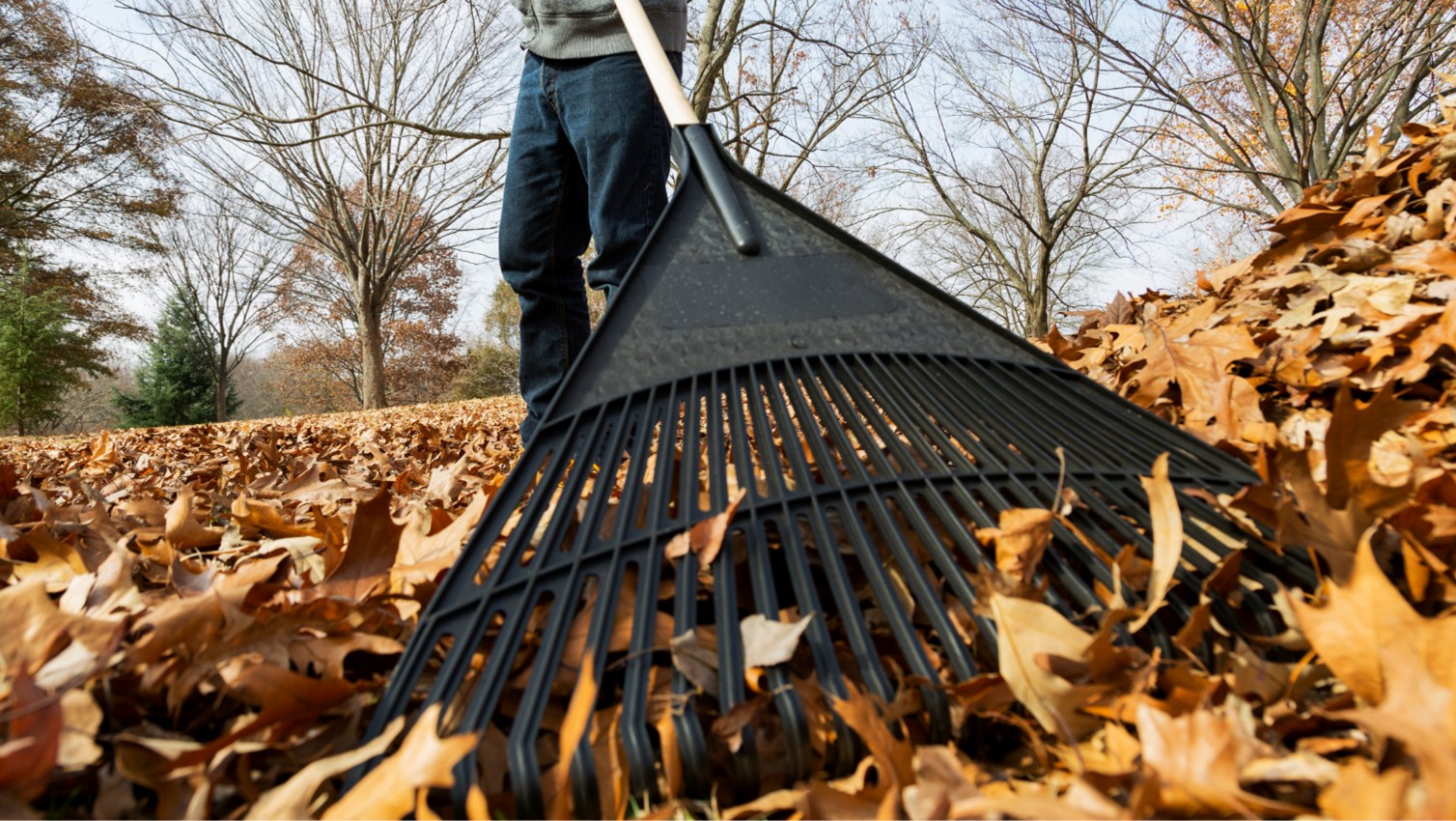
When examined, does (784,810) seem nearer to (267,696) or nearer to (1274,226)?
(267,696)

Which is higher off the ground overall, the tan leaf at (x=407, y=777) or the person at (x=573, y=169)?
the person at (x=573, y=169)

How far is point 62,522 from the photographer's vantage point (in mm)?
1260

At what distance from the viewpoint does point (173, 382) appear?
22.7 m

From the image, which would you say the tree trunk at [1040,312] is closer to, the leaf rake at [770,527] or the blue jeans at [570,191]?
the blue jeans at [570,191]

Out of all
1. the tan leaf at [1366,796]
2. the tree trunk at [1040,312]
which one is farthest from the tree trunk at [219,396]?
the tan leaf at [1366,796]

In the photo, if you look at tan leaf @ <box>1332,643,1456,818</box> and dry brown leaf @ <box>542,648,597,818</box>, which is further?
dry brown leaf @ <box>542,648,597,818</box>

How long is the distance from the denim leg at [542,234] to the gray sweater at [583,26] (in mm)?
68

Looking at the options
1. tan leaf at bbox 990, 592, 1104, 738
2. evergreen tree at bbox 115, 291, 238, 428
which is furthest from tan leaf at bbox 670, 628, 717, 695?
evergreen tree at bbox 115, 291, 238, 428

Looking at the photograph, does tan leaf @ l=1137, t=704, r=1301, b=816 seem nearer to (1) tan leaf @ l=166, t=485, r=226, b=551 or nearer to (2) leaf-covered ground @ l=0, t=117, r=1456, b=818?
(2) leaf-covered ground @ l=0, t=117, r=1456, b=818

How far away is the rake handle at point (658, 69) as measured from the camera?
145 centimetres

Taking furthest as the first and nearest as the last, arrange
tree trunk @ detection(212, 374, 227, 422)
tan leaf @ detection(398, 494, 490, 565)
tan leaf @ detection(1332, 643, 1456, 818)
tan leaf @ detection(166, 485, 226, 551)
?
tree trunk @ detection(212, 374, 227, 422)
tan leaf @ detection(166, 485, 226, 551)
tan leaf @ detection(398, 494, 490, 565)
tan leaf @ detection(1332, 643, 1456, 818)

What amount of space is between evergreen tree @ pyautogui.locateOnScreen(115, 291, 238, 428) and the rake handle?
25.5 m

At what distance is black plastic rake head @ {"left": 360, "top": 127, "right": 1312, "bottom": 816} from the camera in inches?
25.2

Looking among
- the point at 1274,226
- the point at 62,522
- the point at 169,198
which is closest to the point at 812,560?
the point at 62,522
